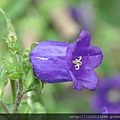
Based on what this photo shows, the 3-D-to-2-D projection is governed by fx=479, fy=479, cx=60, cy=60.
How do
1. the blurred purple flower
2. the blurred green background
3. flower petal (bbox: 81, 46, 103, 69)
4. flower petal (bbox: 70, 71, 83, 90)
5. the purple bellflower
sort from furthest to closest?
the blurred purple flower
the blurred green background
flower petal (bbox: 81, 46, 103, 69)
the purple bellflower
flower petal (bbox: 70, 71, 83, 90)

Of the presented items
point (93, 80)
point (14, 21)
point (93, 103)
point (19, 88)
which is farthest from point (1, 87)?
point (93, 103)

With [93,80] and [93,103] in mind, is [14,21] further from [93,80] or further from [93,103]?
[93,80]

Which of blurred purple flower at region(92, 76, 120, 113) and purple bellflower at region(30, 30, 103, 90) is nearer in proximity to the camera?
purple bellflower at region(30, 30, 103, 90)

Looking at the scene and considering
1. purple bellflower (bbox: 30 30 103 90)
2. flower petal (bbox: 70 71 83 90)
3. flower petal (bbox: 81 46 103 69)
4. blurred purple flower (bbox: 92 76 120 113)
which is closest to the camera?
flower petal (bbox: 70 71 83 90)

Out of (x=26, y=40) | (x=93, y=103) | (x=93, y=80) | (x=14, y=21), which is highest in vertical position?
(x=93, y=80)

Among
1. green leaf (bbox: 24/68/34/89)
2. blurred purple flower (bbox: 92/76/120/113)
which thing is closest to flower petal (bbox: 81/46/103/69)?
green leaf (bbox: 24/68/34/89)

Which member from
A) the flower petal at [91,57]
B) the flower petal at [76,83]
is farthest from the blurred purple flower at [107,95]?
the flower petal at [76,83]

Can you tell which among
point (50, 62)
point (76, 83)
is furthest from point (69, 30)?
point (76, 83)

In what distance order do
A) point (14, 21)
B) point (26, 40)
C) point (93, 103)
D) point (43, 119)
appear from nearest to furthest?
point (43, 119) → point (14, 21) → point (93, 103) → point (26, 40)

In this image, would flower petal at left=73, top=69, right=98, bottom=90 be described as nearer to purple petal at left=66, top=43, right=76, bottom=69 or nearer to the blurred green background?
purple petal at left=66, top=43, right=76, bottom=69
